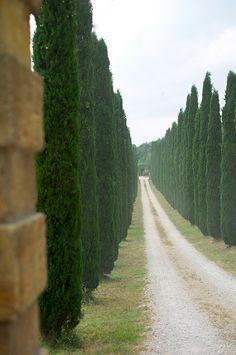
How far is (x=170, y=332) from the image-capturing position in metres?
9.64

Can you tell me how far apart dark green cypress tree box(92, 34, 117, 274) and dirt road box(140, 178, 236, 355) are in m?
2.00

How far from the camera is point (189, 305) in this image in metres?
12.1

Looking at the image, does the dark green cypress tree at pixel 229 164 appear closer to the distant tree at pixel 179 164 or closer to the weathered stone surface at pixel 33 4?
the distant tree at pixel 179 164

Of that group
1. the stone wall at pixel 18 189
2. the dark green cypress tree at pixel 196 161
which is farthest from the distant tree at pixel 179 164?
the stone wall at pixel 18 189

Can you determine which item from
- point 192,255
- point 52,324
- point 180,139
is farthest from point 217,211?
point 52,324

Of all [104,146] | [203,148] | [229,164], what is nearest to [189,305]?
[104,146]

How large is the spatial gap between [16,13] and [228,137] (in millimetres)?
24742

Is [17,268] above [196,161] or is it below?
below

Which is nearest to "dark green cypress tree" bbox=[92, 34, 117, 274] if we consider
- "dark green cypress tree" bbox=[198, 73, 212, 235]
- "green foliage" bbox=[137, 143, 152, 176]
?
"dark green cypress tree" bbox=[198, 73, 212, 235]

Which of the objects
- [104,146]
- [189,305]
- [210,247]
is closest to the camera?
[189,305]

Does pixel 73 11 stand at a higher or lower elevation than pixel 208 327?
higher

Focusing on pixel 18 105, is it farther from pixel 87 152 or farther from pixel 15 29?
pixel 87 152

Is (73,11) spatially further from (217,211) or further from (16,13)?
(217,211)

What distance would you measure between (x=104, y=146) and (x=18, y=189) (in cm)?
1489
